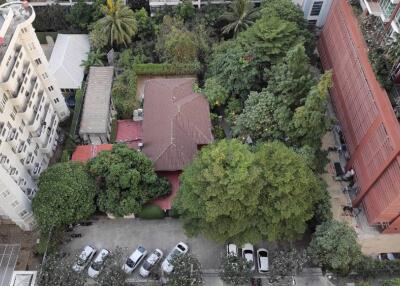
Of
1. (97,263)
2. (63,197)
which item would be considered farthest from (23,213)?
(97,263)

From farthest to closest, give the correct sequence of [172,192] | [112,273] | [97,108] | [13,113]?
1. [97,108]
2. [172,192]
3. [13,113]
4. [112,273]

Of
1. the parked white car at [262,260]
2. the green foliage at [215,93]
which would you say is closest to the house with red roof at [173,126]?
the green foliage at [215,93]

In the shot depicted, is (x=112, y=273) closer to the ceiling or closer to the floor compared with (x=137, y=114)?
closer to the floor

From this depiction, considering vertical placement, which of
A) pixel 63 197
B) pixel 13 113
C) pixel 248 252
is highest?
pixel 13 113

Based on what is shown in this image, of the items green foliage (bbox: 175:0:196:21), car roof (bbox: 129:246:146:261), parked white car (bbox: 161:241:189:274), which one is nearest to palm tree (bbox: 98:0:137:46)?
green foliage (bbox: 175:0:196:21)

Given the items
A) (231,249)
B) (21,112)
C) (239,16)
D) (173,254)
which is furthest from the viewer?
(239,16)

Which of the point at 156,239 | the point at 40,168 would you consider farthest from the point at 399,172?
the point at 40,168

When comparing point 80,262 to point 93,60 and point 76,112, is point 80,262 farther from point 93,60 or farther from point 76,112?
point 93,60

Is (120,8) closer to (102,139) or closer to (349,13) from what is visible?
(102,139)
